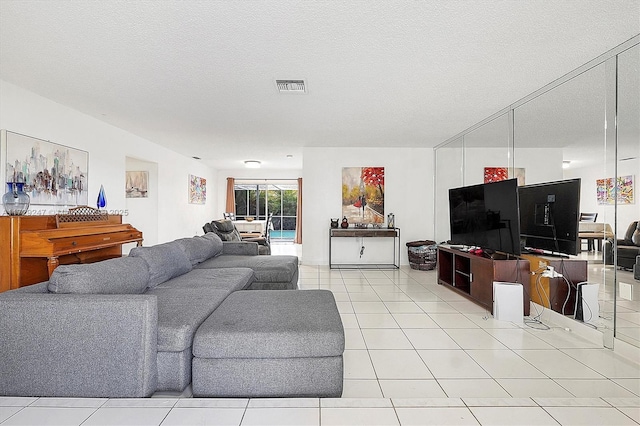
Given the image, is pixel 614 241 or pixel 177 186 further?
pixel 177 186

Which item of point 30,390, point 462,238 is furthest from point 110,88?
point 462,238

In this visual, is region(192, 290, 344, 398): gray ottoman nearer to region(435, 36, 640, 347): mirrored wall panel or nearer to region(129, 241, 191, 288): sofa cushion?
region(129, 241, 191, 288): sofa cushion

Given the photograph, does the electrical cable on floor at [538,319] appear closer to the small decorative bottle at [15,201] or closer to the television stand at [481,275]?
the television stand at [481,275]

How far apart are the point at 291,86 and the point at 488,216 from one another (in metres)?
2.71

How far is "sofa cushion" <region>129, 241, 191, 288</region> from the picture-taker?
116 inches

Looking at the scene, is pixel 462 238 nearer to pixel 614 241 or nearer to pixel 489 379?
pixel 614 241

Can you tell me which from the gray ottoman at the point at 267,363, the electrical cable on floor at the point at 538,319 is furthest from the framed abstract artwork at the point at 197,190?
the electrical cable on floor at the point at 538,319

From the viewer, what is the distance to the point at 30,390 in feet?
6.00

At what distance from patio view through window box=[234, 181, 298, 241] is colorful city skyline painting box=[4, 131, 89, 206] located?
6739mm

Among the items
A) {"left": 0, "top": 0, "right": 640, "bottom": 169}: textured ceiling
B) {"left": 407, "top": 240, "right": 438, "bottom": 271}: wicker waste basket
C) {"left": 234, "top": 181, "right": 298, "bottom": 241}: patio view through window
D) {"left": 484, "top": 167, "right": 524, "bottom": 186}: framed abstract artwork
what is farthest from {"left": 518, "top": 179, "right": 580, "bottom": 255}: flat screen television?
{"left": 234, "top": 181, "right": 298, "bottom": 241}: patio view through window

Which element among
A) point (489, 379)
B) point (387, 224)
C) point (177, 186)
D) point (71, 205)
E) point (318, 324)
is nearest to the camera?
point (318, 324)

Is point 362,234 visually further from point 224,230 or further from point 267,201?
point 267,201

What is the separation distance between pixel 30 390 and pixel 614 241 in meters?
4.07

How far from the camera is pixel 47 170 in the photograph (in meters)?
4.02
